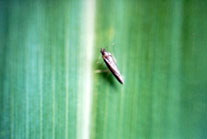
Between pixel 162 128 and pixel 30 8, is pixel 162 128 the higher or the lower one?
the lower one

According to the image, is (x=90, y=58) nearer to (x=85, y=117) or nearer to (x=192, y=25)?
(x=85, y=117)

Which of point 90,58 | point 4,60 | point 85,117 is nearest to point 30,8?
point 4,60

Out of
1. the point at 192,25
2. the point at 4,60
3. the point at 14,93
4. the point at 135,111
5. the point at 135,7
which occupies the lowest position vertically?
the point at 135,111
